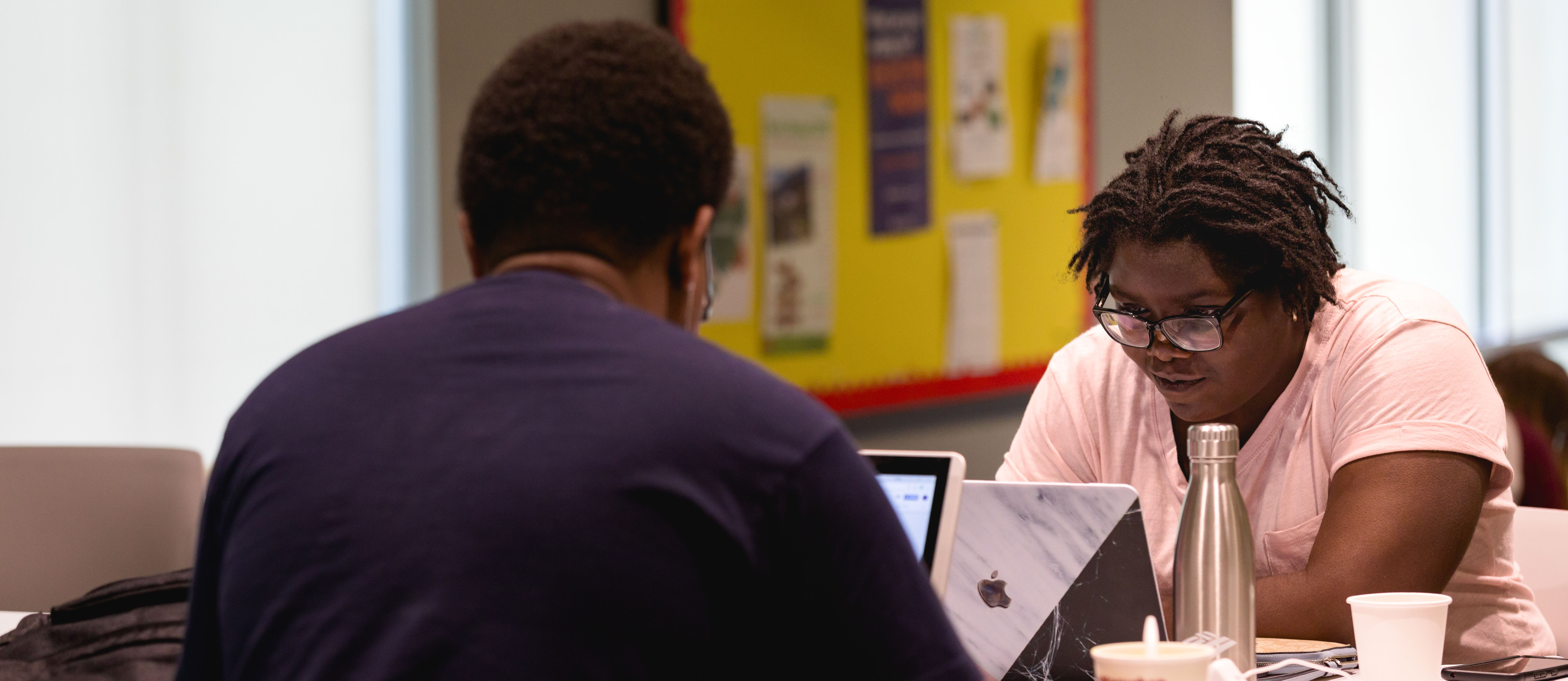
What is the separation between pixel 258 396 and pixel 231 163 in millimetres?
1910

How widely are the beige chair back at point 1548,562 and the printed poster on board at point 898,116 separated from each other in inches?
71.8

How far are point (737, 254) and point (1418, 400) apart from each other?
1.74 meters

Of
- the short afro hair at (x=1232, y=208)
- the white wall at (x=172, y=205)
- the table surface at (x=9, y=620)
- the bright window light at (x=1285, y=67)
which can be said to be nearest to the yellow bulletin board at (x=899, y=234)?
the white wall at (x=172, y=205)

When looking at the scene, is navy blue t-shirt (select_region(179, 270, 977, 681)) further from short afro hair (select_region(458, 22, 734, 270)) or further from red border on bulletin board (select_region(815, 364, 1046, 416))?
red border on bulletin board (select_region(815, 364, 1046, 416))

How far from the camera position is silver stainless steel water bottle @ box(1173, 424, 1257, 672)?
1.21 metres

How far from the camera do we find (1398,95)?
5.84 m

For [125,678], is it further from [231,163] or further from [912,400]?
[912,400]

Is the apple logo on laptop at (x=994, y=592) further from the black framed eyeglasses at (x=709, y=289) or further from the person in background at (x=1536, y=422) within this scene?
the person in background at (x=1536, y=422)

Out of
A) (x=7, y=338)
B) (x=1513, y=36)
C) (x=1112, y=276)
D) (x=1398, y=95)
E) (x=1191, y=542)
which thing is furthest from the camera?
(x=1513, y=36)

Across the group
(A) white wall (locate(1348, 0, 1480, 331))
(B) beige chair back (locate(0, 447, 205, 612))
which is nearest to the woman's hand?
(B) beige chair back (locate(0, 447, 205, 612))

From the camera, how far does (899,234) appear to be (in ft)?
11.7

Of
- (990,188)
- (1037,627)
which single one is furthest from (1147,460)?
(990,188)

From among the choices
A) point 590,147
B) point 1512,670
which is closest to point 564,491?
point 590,147

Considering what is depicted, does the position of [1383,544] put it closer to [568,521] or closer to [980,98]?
[568,521]
